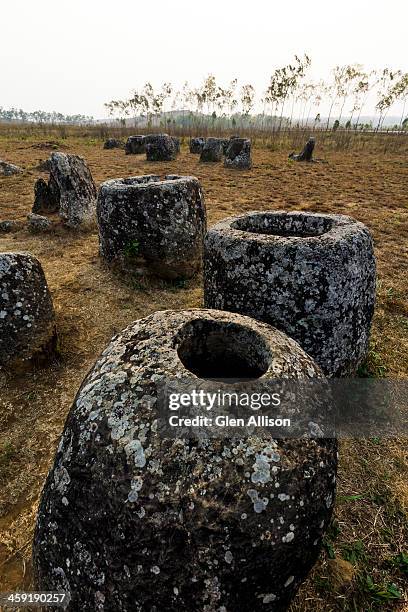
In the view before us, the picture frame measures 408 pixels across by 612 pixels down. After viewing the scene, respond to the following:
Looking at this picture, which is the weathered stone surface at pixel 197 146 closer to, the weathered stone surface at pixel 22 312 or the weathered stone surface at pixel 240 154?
the weathered stone surface at pixel 240 154

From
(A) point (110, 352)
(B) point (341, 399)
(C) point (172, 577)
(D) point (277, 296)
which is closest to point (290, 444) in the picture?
(C) point (172, 577)

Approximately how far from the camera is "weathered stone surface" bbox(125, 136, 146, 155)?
2245 cm

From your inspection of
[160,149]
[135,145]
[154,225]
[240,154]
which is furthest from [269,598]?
A: [135,145]

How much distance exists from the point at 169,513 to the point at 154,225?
15.6 feet

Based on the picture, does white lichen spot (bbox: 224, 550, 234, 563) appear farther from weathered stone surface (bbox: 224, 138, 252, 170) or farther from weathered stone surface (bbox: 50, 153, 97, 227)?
weathered stone surface (bbox: 224, 138, 252, 170)

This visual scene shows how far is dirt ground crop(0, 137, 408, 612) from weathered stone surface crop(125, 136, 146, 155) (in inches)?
492

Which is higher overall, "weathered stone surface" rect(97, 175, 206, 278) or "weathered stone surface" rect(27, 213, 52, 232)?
"weathered stone surface" rect(97, 175, 206, 278)

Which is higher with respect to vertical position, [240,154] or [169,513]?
[240,154]

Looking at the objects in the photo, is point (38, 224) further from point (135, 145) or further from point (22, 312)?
point (135, 145)

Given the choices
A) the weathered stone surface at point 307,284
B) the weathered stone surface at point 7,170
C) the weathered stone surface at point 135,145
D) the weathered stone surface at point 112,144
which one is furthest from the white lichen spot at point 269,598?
the weathered stone surface at point 112,144

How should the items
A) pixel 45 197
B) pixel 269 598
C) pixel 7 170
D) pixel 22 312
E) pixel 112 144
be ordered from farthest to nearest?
pixel 112 144, pixel 7 170, pixel 45 197, pixel 22 312, pixel 269 598

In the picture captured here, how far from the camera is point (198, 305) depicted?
547cm

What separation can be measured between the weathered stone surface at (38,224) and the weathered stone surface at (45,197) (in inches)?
37.2

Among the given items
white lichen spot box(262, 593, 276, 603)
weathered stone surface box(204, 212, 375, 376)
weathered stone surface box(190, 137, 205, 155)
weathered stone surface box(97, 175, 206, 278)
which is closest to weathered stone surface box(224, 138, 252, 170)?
weathered stone surface box(190, 137, 205, 155)
